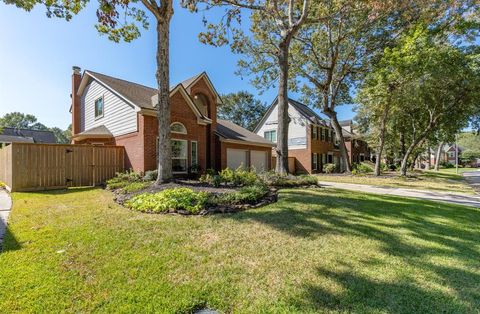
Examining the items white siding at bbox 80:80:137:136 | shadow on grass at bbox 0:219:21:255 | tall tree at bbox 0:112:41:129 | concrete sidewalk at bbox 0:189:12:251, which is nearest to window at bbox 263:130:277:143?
white siding at bbox 80:80:137:136

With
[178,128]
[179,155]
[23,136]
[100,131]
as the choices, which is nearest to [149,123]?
[178,128]

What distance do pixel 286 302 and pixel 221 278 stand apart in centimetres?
91

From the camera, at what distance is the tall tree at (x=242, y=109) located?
4478cm

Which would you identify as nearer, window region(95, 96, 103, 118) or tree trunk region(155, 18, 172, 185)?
tree trunk region(155, 18, 172, 185)

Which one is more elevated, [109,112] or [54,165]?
[109,112]

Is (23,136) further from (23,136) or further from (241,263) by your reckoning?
(241,263)

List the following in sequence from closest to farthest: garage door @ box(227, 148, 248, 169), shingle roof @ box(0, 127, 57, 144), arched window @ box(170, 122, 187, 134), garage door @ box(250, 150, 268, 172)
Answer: arched window @ box(170, 122, 187, 134) < garage door @ box(227, 148, 248, 169) < garage door @ box(250, 150, 268, 172) < shingle roof @ box(0, 127, 57, 144)

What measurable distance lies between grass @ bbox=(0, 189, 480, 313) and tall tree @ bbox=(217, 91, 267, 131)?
40.1m

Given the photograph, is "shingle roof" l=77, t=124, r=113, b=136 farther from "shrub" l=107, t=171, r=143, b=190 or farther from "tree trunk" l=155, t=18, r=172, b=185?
"tree trunk" l=155, t=18, r=172, b=185

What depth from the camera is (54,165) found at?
1070 cm

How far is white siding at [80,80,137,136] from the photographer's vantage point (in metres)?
13.0

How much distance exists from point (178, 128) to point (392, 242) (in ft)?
38.4

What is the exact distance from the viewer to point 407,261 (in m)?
3.69

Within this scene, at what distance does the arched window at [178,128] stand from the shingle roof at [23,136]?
28.5m
